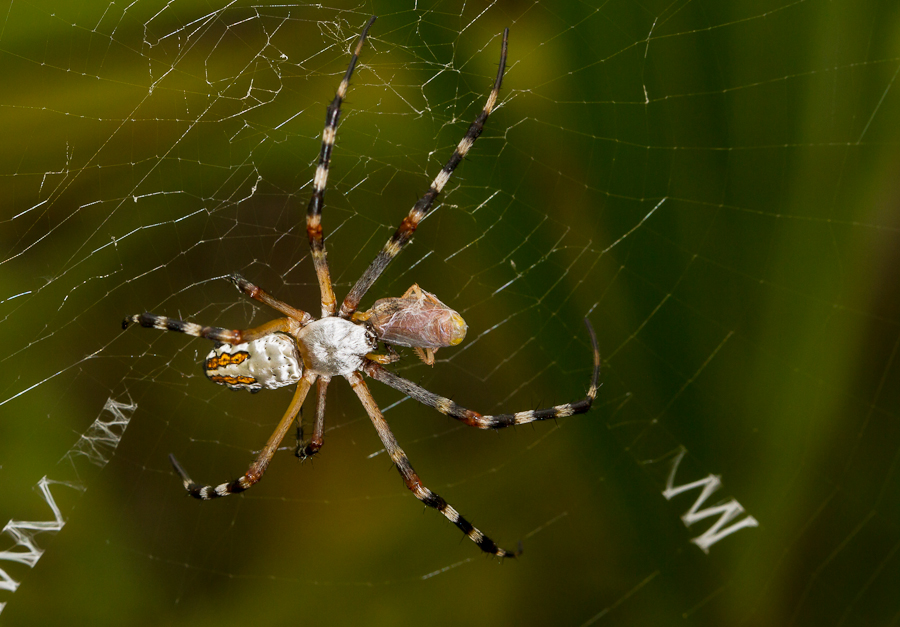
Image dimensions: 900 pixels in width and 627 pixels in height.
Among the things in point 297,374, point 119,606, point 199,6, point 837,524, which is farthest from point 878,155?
point 119,606

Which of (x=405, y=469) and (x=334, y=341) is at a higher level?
(x=334, y=341)

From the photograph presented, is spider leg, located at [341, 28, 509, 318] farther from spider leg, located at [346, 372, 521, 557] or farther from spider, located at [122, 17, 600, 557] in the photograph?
spider leg, located at [346, 372, 521, 557]

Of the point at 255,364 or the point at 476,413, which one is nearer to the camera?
the point at 255,364

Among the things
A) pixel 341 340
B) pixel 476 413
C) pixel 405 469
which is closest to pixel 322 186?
pixel 341 340

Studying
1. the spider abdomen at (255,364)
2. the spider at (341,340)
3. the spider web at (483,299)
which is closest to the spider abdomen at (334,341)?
the spider at (341,340)

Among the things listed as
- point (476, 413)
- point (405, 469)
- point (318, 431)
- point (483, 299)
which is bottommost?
point (405, 469)

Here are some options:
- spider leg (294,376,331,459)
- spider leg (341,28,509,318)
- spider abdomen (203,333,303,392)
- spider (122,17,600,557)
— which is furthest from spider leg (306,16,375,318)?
spider leg (294,376,331,459)

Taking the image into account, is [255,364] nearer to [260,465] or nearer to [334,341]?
[334,341]

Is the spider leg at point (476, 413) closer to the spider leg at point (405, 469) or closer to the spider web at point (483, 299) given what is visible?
the spider leg at point (405, 469)
